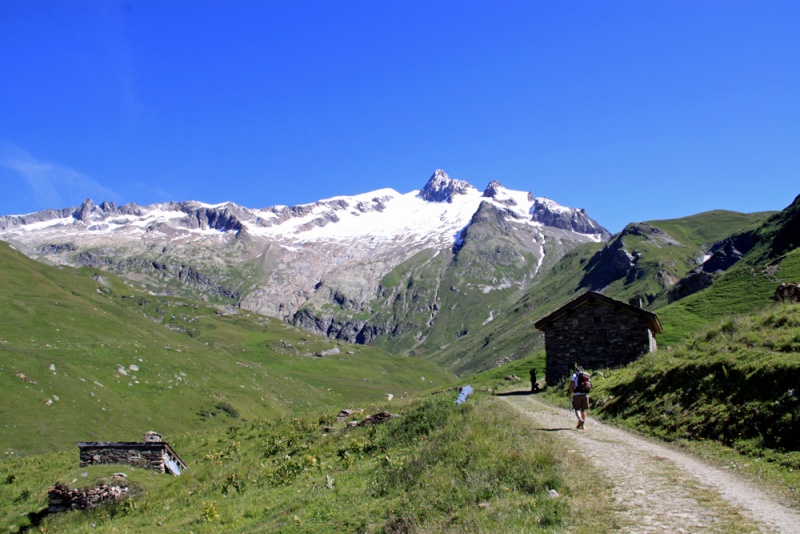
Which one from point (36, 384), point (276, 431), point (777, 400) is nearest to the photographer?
point (777, 400)

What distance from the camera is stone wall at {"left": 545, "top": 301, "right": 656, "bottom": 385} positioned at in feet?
137

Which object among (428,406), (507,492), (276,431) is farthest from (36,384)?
(507,492)

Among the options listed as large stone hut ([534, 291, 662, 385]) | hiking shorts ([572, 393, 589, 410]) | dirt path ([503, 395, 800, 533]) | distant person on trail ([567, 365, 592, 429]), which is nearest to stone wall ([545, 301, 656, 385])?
large stone hut ([534, 291, 662, 385])

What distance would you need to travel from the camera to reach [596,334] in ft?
141

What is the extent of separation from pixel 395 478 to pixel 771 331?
17572 millimetres

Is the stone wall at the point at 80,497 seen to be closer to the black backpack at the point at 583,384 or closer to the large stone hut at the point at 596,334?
the black backpack at the point at 583,384

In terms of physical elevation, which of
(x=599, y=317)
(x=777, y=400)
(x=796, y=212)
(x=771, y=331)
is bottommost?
(x=777, y=400)

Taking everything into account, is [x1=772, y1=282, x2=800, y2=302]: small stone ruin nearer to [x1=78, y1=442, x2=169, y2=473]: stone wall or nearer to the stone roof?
the stone roof

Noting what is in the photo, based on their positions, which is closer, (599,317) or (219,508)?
(219,508)

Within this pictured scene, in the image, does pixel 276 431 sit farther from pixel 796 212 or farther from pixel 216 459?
pixel 796 212

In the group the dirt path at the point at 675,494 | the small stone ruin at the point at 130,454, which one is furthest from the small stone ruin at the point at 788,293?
the small stone ruin at the point at 130,454

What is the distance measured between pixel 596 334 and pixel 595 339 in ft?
1.35

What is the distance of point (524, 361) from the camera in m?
86.4

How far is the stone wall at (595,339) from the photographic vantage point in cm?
4184
